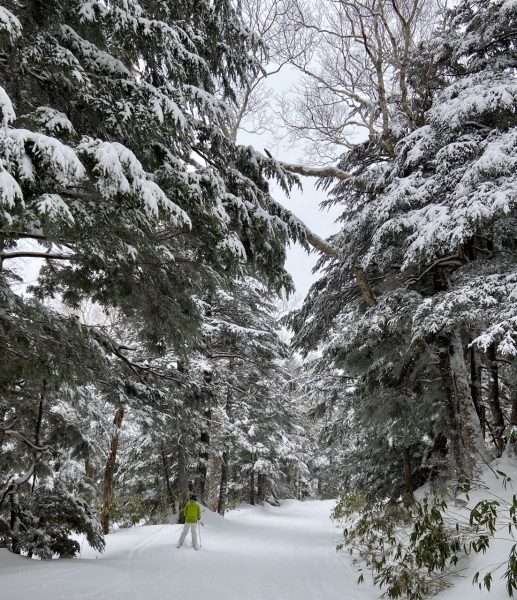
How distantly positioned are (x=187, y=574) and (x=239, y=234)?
5.57 meters

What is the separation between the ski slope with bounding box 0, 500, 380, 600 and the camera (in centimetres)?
518

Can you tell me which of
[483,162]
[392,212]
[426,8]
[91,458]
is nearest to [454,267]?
[392,212]

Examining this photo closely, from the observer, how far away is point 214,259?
15.2 ft

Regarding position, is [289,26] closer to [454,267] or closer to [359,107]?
[359,107]

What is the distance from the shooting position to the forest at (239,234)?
3.56 meters

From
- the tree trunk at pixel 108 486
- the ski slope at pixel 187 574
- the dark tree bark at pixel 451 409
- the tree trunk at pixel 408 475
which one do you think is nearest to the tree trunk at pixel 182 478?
the tree trunk at pixel 108 486

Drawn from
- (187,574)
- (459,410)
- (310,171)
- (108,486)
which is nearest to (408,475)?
(459,410)

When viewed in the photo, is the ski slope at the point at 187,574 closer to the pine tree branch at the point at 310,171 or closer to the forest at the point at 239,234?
the forest at the point at 239,234

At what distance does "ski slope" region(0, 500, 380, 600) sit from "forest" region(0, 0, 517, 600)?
69 centimetres

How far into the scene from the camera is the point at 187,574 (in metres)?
6.58

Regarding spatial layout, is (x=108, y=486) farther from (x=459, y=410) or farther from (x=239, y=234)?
(x=239, y=234)

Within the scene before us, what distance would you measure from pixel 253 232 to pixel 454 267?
5505 millimetres

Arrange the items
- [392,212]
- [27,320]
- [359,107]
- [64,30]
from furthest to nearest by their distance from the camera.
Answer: [359,107]
[392,212]
[27,320]
[64,30]

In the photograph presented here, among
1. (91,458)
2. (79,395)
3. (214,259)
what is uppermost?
(214,259)
